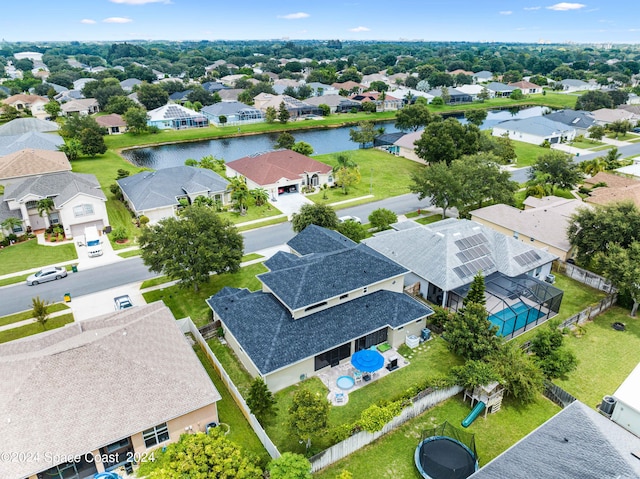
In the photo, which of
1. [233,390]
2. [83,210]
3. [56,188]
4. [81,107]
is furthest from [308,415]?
[81,107]

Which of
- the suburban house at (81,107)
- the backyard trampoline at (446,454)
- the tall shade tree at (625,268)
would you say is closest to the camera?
the backyard trampoline at (446,454)

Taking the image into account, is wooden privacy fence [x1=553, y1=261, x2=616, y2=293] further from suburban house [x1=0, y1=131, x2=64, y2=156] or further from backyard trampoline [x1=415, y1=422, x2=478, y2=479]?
suburban house [x1=0, y1=131, x2=64, y2=156]

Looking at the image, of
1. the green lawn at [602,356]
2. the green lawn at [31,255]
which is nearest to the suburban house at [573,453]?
the green lawn at [602,356]

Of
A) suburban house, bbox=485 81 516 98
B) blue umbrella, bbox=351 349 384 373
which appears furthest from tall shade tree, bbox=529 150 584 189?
suburban house, bbox=485 81 516 98

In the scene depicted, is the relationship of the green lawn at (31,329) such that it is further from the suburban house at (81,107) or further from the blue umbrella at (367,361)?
the suburban house at (81,107)

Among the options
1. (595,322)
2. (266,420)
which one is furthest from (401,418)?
(595,322)

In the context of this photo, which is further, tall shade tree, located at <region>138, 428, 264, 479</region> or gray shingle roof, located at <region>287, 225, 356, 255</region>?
gray shingle roof, located at <region>287, 225, 356, 255</region>
